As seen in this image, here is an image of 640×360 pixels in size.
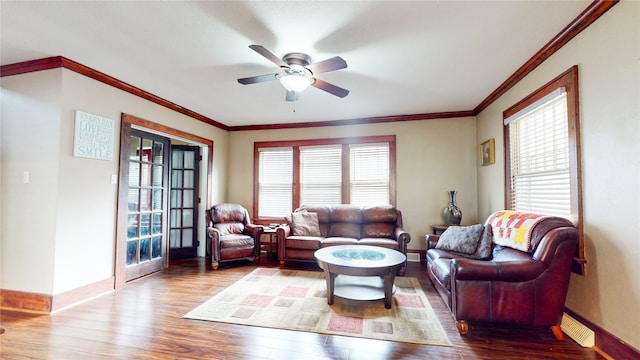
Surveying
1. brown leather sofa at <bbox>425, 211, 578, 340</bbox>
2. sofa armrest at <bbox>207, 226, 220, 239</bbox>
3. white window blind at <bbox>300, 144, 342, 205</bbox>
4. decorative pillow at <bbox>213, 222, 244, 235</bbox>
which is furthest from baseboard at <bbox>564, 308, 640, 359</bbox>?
decorative pillow at <bbox>213, 222, 244, 235</bbox>

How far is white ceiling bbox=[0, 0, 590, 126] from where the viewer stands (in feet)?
6.42

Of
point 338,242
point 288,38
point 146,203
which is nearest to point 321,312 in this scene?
point 338,242

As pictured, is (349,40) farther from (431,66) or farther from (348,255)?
(348,255)

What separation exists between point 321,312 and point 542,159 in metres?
2.80

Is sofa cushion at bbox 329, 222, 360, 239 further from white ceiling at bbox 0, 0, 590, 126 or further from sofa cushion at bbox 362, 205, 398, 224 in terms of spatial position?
white ceiling at bbox 0, 0, 590, 126

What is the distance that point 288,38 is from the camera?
2318 mm

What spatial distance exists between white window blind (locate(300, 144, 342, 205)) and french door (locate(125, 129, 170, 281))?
239 cm

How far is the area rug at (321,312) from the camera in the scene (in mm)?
2283

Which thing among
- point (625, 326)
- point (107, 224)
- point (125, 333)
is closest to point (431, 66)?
point (625, 326)

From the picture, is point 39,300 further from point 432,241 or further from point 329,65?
point 432,241

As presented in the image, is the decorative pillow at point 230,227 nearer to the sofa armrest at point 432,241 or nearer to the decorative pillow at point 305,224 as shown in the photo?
the decorative pillow at point 305,224

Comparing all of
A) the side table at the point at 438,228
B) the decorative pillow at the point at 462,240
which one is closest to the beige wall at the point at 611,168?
the decorative pillow at the point at 462,240

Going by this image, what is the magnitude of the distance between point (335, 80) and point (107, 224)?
3.26 metres

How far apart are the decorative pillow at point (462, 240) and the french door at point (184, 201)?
4.22 metres
